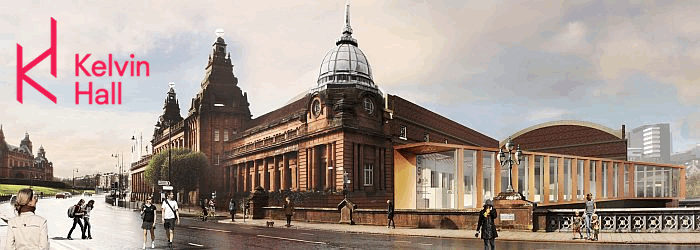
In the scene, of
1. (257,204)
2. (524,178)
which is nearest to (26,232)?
(257,204)

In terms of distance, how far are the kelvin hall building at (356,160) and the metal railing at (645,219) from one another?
6.21m

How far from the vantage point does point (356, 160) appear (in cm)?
4134

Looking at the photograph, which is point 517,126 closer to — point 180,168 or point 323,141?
point 323,141

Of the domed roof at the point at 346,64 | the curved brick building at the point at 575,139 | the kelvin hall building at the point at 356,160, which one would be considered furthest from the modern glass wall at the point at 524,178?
the curved brick building at the point at 575,139

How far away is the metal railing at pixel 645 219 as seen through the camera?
22.8 m

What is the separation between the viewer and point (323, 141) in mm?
42188

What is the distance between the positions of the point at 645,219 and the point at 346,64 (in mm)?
30839

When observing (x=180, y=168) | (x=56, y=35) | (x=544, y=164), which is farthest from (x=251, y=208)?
(x=544, y=164)

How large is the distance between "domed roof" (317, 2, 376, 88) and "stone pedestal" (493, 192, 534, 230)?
2502cm

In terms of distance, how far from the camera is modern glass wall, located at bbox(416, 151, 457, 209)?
37594 mm

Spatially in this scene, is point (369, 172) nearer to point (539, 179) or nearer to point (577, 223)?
point (539, 179)

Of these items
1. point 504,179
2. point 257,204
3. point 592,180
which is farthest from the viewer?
point 592,180

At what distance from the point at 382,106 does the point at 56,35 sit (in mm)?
24388

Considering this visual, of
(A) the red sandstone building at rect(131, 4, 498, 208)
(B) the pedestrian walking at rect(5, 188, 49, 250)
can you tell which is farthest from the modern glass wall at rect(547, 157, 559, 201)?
(B) the pedestrian walking at rect(5, 188, 49, 250)
